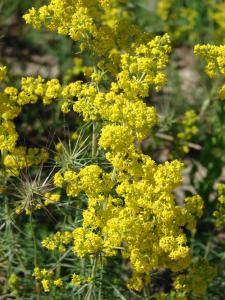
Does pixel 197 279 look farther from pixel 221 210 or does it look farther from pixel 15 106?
pixel 15 106

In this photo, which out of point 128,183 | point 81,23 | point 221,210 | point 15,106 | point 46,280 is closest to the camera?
point 128,183

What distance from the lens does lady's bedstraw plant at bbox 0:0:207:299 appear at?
3.62 m

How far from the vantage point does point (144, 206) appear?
11.9 feet

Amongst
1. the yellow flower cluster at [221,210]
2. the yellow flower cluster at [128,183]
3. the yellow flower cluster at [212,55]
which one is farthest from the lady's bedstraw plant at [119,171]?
the yellow flower cluster at [221,210]

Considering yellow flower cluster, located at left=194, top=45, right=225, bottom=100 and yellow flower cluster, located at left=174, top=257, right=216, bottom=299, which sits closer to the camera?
yellow flower cluster, located at left=194, top=45, right=225, bottom=100

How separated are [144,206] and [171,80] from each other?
4238 mm

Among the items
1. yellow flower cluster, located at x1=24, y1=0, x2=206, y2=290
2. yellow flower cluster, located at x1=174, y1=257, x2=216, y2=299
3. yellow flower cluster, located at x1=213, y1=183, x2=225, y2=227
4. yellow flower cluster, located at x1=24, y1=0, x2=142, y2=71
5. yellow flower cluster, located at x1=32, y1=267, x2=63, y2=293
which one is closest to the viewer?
yellow flower cluster, located at x1=24, y1=0, x2=206, y2=290

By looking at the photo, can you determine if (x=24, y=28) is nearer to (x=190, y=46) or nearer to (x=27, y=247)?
(x=190, y=46)

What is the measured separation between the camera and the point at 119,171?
3756mm

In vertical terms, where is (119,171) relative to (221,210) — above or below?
above

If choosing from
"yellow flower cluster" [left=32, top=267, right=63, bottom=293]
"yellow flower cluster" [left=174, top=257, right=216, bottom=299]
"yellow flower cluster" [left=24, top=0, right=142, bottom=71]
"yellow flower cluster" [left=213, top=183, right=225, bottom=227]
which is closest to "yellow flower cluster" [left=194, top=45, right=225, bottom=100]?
"yellow flower cluster" [left=24, top=0, right=142, bottom=71]

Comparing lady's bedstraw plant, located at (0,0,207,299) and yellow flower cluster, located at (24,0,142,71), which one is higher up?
yellow flower cluster, located at (24,0,142,71)

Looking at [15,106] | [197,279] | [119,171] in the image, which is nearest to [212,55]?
[119,171]

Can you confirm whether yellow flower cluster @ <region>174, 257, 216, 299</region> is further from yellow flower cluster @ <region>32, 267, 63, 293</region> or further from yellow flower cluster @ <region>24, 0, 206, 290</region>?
yellow flower cluster @ <region>32, 267, 63, 293</region>
